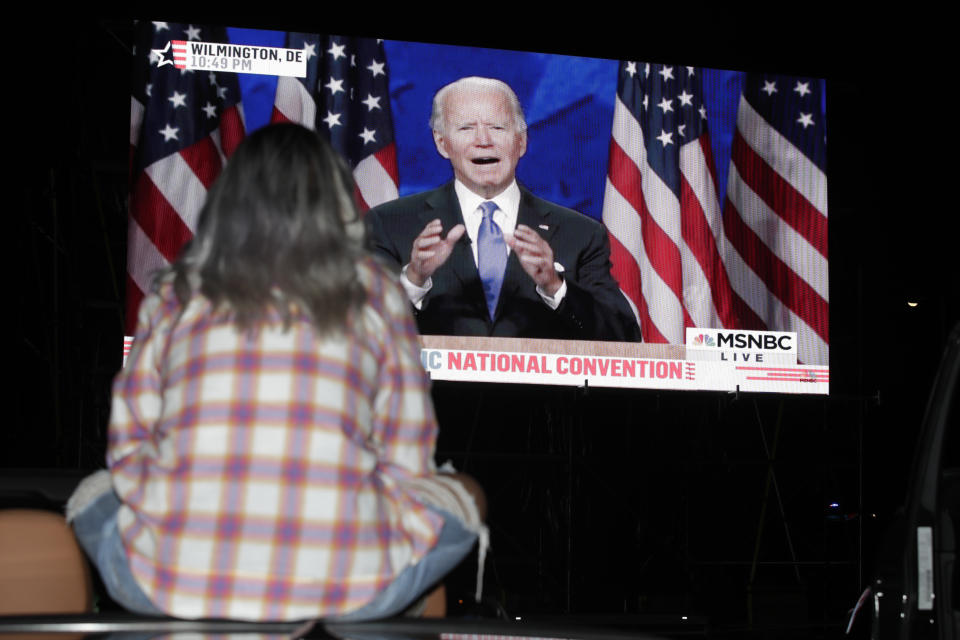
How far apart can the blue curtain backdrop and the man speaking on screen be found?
0.22 feet

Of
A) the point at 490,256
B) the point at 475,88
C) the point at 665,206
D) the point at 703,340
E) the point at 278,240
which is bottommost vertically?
the point at 278,240

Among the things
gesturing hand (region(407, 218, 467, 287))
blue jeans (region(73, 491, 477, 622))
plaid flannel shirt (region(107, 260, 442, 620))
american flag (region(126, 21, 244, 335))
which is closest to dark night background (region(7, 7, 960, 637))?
american flag (region(126, 21, 244, 335))

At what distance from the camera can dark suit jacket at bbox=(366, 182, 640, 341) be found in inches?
243

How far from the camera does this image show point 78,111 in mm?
6539

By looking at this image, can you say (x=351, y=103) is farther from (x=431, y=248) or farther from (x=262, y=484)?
(x=262, y=484)

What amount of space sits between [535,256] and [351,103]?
4.40 feet

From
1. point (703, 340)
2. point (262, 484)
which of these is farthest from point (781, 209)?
point (262, 484)

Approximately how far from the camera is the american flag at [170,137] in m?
6.07

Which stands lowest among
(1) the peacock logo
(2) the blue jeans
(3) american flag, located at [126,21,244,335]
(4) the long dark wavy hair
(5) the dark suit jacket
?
(2) the blue jeans

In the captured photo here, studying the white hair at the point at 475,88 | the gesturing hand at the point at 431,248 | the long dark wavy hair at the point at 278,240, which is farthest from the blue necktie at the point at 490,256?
the long dark wavy hair at the point at 278,240

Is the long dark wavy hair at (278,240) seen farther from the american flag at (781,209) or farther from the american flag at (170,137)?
the american flag at (781,209)

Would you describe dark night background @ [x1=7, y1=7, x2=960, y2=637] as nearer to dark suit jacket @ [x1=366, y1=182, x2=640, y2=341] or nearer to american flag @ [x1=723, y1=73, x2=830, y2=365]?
american flag @ [x1=723, y1=73, x2=830, y2=365]

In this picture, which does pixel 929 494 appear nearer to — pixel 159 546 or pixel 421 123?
pixel 159 546

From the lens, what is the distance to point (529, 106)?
6.46 metres
